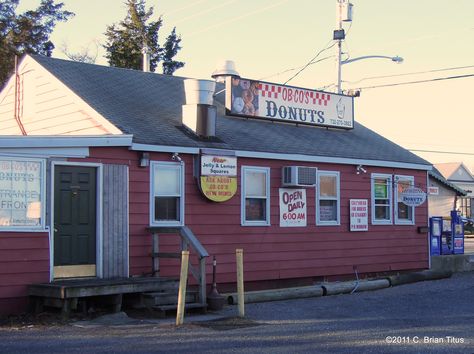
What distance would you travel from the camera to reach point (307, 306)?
1310 cm

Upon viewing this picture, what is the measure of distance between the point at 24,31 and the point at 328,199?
19.5m

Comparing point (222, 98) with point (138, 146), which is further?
point (222, 98)

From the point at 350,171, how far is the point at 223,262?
14.9 feet

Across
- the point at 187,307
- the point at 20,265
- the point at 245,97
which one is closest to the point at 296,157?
the point at 245,97

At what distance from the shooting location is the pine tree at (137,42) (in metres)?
36.2

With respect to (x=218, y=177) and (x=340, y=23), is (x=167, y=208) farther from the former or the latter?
(x=340, y=23)

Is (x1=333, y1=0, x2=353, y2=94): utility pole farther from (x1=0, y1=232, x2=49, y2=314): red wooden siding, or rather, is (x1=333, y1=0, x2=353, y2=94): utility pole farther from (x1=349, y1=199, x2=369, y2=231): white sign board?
(x1=0, y1=232, x2=49, y2=314): red wooden siding

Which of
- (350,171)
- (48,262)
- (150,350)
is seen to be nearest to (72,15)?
(350,171)

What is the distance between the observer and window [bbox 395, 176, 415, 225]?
18422mm

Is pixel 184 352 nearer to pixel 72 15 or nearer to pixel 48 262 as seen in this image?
pixel 48 262

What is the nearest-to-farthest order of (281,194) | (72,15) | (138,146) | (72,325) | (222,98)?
(72,325), (138,146), (281,194), (222,98), (72,15)

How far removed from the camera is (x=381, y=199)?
1802cm

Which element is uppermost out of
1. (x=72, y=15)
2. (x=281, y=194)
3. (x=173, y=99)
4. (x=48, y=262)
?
(x=72, y=15)

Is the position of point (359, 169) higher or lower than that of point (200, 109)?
lower
